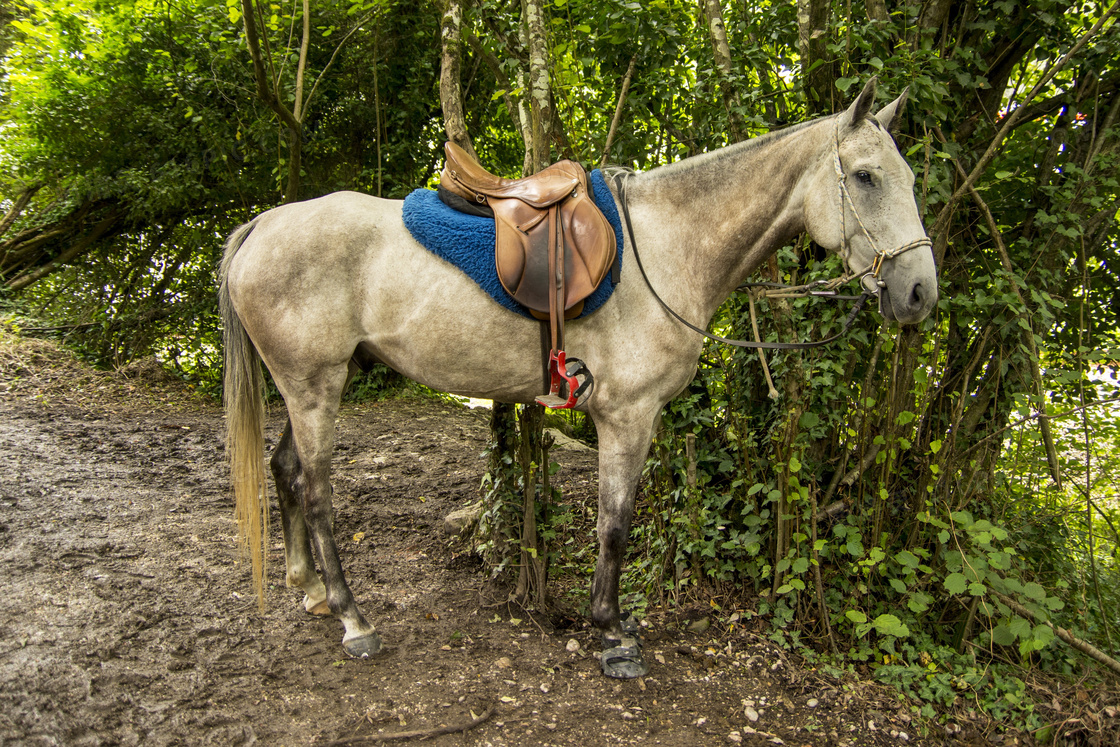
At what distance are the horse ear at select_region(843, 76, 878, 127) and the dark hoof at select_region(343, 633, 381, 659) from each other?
2810 mm

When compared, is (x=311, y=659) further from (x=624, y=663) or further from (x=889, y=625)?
(x=889, y=625)

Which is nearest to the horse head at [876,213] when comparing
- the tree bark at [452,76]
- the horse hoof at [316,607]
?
the tree bark at [452,76]

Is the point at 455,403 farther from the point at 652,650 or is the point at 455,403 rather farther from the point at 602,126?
the point at 652,650

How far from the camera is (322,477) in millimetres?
2750

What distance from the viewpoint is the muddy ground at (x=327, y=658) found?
2258mm

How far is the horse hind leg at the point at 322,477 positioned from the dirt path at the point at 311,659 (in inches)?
4.5

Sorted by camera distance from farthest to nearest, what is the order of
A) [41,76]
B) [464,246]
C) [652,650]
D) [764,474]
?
1. [41,76]
2. [764,474]
3. [652,650]
4. [464,246]

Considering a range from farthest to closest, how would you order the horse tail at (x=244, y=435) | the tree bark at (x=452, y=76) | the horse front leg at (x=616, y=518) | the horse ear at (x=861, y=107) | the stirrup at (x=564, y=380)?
the tree bark at (x=452, y=76) → the horse tail at (x=244, y=435) → the horse front leg at (x=616, y=518) → the stirrup at (x=564, y=380) → the horse ear at (x=861, y=107)

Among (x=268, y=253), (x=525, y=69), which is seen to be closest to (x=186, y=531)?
(x=268, y=253)

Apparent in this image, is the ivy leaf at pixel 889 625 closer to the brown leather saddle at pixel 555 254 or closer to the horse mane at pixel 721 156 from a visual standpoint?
the brown leather saddle at pixel 555 254

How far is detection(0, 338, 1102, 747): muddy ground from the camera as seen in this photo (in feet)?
7.41

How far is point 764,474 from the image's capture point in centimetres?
316

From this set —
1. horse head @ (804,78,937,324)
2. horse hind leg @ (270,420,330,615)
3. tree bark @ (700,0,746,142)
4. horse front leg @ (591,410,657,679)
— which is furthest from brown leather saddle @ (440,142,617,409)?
horse hind leg @ (270,420,330,615)

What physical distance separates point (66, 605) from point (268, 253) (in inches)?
69.7
